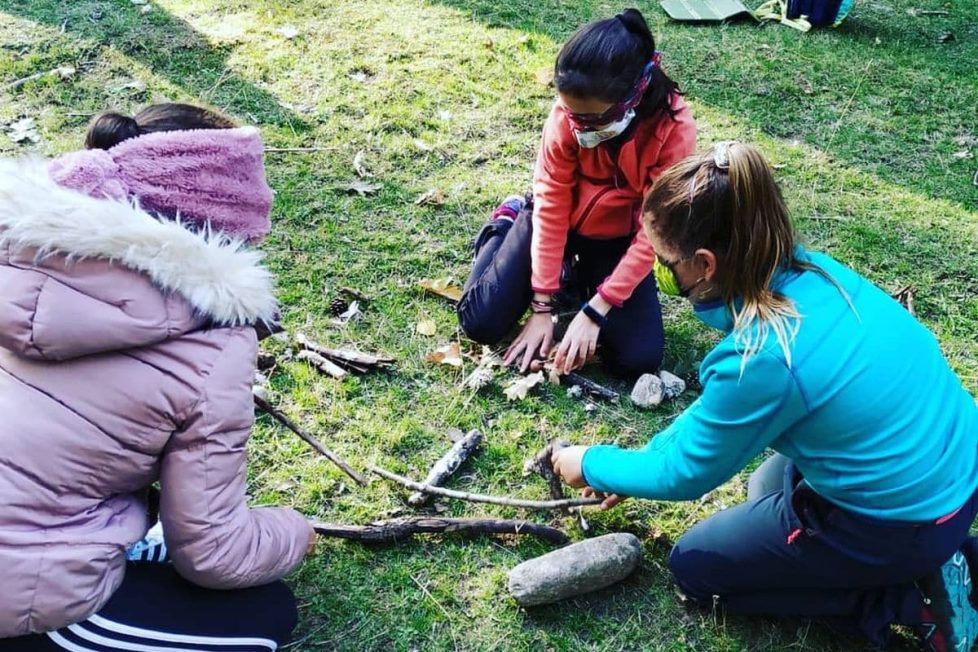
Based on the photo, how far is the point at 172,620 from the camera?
195 centimetres

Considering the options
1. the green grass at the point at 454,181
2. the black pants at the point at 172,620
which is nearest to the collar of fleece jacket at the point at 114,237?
the black pants at the point at 172,620

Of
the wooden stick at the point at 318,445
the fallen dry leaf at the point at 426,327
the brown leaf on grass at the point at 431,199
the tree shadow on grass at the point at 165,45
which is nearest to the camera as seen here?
the wooden stick at the point at 318,445

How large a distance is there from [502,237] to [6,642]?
2.34 metres

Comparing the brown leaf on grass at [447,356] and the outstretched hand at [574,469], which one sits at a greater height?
the outstretched hand at [574,469]

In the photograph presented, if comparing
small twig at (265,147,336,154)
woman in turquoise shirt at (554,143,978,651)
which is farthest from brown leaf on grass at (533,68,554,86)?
woman in turquoise shirt at (554,143,978,651)

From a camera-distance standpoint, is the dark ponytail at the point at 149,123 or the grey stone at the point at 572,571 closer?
the dark ponytail at the point at 149,123

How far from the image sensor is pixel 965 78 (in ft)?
17.2

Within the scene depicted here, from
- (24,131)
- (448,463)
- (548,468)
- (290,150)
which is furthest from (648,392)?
(24,131)

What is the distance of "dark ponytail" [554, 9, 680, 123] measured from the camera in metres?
2.67

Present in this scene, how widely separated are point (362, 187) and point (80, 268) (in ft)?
8.17

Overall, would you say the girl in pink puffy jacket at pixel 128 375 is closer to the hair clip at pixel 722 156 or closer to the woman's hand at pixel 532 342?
the hair clip at pixel 722 156

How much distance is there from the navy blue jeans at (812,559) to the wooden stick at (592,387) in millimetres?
761

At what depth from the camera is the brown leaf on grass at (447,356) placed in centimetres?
323

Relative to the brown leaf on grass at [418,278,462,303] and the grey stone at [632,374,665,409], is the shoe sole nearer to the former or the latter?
the grey stone at [632,374,665,409]
